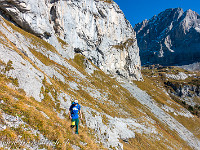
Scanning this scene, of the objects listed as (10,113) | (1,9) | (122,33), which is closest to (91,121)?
(10,113)

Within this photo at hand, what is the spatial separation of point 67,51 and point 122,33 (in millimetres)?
62481

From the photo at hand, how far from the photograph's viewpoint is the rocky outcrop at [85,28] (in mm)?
41344

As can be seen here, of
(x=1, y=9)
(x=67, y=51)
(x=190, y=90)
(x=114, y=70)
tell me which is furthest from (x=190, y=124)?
(x=190, y=90)

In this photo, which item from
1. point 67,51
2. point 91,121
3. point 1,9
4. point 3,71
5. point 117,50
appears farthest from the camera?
point 117,50

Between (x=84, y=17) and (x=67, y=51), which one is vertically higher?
Result: (x=84, y=17)

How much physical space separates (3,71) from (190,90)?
629 ft

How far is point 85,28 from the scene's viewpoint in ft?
237

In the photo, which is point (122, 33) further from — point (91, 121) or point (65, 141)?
point (65, 141)

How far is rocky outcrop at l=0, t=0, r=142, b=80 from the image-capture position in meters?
41.3

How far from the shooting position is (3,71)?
12547mm

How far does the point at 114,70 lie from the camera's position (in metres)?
84.0

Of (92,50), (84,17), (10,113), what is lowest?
(10,113)

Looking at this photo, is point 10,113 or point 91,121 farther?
point 91,121

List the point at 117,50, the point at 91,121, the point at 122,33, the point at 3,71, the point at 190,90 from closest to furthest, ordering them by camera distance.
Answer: the point at 3,71 → the point at 91,121 → the point at 117,50 → the point at 122,33 → the point at 190,90
